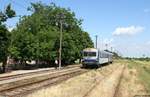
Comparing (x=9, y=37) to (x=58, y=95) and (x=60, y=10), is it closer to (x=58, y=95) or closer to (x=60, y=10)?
(x=58, y=95)

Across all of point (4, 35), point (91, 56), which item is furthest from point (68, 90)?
point (91, 56)

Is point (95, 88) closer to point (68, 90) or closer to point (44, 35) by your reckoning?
point (68, 90)

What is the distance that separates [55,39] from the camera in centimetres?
6191

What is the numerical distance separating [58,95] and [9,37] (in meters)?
22.5

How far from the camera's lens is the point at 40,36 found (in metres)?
58.3

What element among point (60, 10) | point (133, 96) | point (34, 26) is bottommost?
point (133, 96)

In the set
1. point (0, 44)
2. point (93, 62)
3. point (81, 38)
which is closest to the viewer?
point (0, 44)

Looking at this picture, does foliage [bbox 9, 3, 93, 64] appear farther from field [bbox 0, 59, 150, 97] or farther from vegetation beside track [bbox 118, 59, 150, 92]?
field [bbox 0, 59, 150, 97]

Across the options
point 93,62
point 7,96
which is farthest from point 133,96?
point 93,62

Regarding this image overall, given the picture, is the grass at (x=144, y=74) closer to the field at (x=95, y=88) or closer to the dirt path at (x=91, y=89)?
the field at (x=95, y=88)

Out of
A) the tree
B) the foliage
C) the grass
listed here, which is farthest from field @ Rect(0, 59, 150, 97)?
the foliage

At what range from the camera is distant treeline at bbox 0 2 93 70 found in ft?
135

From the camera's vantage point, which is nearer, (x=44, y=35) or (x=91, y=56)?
(x=91, y=56)

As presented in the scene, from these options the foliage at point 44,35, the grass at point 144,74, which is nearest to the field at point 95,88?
the grass at point 144,74
